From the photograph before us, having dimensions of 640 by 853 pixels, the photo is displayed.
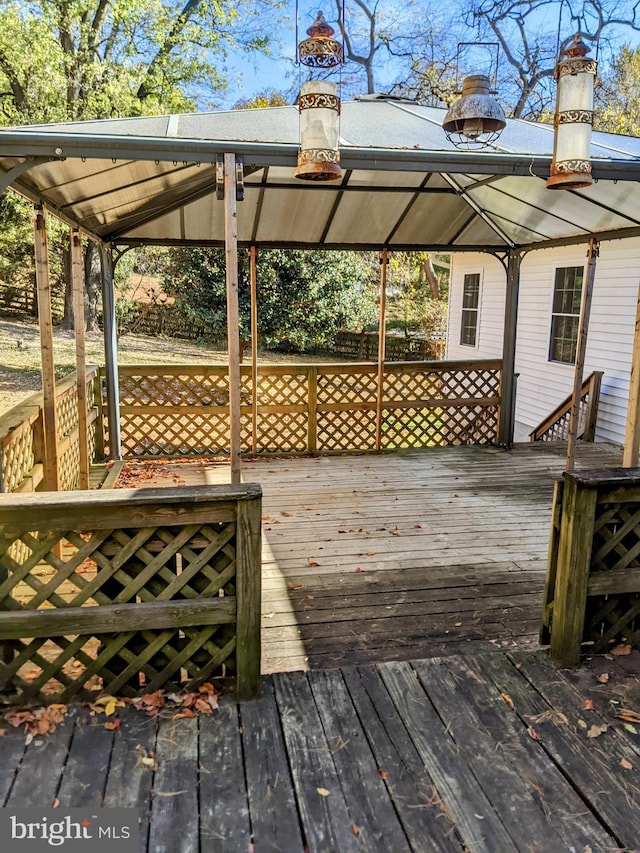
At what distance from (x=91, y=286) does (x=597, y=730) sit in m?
16.0

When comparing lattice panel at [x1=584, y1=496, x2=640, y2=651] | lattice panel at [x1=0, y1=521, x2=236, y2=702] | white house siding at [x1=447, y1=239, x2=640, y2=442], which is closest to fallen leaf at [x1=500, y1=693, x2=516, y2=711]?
lattice panel at [x1=584, y1=496, x2=640, y2=651]

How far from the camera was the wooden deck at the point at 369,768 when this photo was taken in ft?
6.16

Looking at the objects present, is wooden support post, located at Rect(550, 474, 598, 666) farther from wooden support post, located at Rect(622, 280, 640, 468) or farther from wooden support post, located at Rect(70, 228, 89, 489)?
wooden support post, located at Rect(70, 228, 89, 489)

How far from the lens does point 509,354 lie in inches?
292

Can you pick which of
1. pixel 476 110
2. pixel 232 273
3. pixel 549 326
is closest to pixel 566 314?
pixel 549 326

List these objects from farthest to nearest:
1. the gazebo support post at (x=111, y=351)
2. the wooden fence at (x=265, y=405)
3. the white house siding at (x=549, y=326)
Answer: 1. the white house siding at (x=549, y=326)
2. the wooden fence at (x=265, y=405)
3. the gazebo support post at (x=111, y=351)

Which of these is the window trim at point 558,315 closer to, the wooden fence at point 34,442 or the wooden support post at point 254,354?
the wooden support post at point 254,354

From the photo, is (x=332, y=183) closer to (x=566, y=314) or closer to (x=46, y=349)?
(x=46, y=349)

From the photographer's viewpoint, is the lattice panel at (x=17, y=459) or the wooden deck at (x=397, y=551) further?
the lattice panel at (x=17, y=459)

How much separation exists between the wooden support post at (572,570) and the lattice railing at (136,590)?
133 cm

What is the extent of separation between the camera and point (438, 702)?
2518mm

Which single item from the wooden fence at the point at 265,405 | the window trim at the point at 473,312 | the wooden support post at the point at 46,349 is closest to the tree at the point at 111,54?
the window trim at the point at 473,312

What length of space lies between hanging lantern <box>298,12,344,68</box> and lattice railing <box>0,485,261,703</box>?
221 cm

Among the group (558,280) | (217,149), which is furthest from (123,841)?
(558,280)
